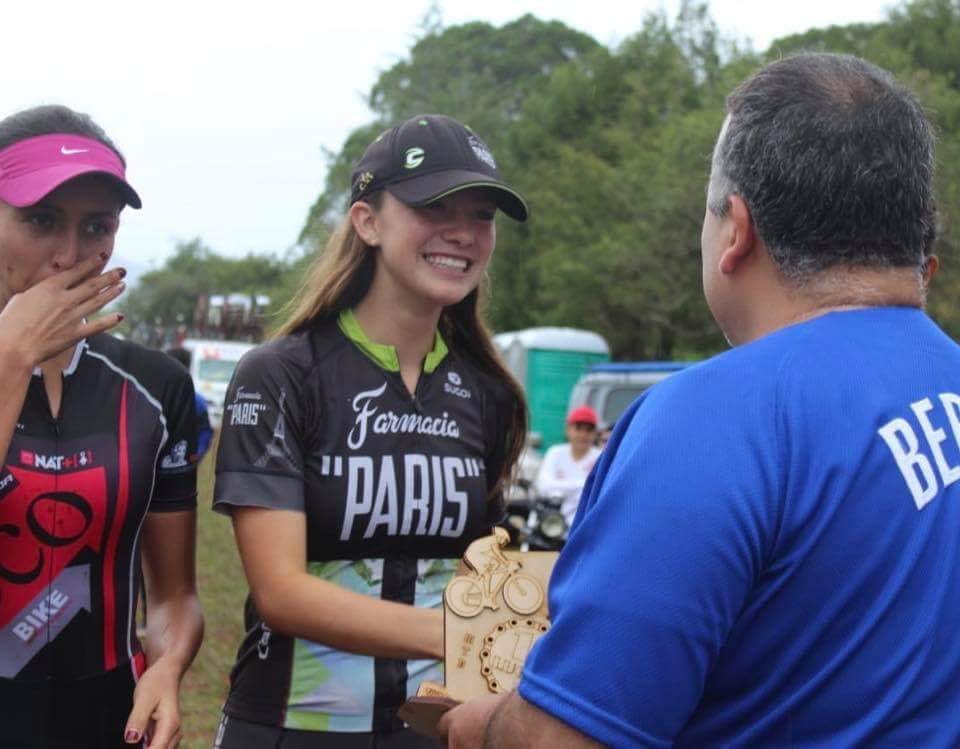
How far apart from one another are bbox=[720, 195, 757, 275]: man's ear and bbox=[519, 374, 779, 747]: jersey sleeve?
248mm

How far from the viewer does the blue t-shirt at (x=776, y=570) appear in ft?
4.33

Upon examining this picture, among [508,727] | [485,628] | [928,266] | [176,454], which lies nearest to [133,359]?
[176,454]

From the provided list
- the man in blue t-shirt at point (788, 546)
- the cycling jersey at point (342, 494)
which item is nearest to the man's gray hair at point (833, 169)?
the man in blue t-shirt at point (788, 546)

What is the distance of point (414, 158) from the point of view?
2.49 m

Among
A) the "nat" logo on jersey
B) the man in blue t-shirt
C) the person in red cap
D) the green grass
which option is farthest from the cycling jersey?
the person in red cap

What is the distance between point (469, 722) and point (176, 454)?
1130 millimetres

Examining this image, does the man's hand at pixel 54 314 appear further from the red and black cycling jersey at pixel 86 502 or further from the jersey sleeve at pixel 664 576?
the jersey sleeve at pixel 664 576

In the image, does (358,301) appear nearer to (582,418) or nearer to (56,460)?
(56,460)

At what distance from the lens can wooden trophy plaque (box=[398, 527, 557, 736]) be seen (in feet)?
5.91

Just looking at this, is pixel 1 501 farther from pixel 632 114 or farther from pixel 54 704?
pixel 632 114

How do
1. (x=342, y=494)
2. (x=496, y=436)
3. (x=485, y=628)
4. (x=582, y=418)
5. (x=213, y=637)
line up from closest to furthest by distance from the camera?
(x=485, y=628) → (x=342, y=494) → (x=496, y=436) → (x=213, y=637) → (x=582, y=418)

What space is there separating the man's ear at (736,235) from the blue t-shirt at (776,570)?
180 mm

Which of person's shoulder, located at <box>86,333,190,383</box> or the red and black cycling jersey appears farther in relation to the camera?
person's shoulder, located at <box>86,333,190,383</box>

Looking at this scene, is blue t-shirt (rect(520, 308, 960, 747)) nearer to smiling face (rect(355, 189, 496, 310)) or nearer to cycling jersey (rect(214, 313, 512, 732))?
cycling jersey (rect(214, 313, 512, 732))
